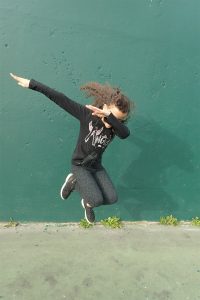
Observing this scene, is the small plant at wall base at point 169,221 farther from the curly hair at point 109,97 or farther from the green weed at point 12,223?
the curly hair at point 109,97

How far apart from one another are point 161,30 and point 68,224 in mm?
2419

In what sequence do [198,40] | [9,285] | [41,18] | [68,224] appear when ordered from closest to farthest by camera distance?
[9,285]
[41,18]
[198,40]
[68,224]

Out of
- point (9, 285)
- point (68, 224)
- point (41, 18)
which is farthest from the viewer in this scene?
point (68, 224)

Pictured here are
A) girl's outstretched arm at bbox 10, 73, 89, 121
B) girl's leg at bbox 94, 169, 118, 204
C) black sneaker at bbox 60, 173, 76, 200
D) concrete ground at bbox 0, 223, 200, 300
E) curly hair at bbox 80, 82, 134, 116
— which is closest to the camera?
girl's outstretched arm at bbox 10, 73, 89, 121

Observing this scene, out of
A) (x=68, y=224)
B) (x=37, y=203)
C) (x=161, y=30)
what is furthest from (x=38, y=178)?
(x=161, y=30)

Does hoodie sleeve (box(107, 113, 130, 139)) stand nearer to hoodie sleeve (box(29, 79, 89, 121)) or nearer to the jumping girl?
the jumping girl

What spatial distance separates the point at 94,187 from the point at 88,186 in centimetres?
6

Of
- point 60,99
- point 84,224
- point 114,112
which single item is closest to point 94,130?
point 114,112

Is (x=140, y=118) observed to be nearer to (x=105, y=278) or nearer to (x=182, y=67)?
(x=182, y=67)

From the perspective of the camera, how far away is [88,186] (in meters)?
3.96

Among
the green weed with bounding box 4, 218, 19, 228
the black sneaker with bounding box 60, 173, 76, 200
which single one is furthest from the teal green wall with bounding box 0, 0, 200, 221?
the black sneaker with bounding box 60, 173, 76, 200

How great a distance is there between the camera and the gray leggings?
3943 mm

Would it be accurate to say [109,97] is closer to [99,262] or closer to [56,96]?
[56,96]

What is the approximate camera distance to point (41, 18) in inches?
175
